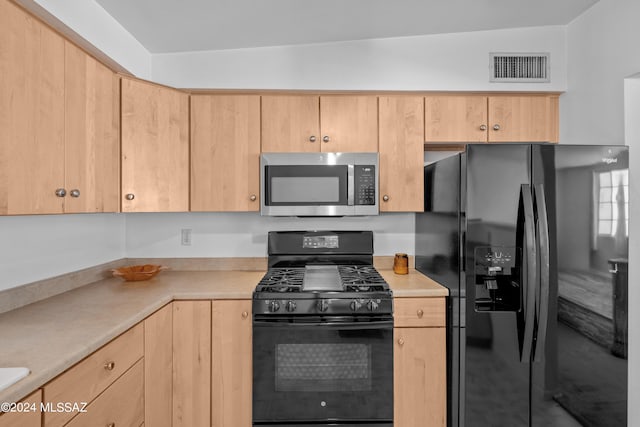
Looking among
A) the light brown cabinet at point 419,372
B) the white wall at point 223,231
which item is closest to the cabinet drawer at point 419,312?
the light brown cabinet at point 419,372

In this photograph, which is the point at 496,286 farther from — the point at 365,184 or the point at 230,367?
the point at 230,367

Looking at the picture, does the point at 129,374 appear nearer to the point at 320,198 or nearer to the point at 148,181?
the point at 148,181

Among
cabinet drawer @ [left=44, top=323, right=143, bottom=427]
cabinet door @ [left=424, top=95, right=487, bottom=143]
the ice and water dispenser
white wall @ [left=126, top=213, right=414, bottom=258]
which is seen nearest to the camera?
cabinet drawer @ [left=44, top=323, right=143, bottom=427]

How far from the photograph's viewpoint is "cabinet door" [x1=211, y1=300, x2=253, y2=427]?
2027 millimetres

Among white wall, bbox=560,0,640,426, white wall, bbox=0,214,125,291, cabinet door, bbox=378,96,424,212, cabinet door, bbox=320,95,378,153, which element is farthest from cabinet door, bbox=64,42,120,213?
white wall, bbox=560,0,640,426

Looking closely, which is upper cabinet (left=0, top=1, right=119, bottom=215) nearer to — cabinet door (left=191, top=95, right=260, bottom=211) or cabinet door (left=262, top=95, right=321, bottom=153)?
cabinet door (left=191, top=95, right=260, bottom=211)

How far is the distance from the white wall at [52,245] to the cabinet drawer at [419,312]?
6.34 feet

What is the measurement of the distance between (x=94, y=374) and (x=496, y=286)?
1869 millimetres

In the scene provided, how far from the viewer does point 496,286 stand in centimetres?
188

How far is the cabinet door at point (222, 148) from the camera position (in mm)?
2363

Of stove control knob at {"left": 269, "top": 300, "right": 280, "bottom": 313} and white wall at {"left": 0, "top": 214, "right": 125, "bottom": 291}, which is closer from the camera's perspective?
white wall at {"left": 0, "top": 214, "right": 125, "bottom": 291}

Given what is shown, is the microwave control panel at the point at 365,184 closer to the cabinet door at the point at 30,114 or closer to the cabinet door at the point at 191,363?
the cabinet door at the point at 191,363

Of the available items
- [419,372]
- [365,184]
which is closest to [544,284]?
[419,372]

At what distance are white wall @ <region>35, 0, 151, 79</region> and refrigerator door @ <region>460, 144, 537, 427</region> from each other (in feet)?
6.74
